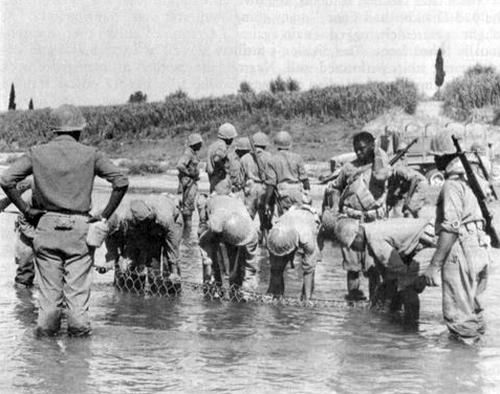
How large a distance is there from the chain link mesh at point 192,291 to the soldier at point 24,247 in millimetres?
1028

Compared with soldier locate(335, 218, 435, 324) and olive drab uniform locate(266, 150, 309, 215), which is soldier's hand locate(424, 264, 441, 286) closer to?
soldier locate(335, 218, 435, 324)

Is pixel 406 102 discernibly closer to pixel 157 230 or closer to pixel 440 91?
pixel 440 91

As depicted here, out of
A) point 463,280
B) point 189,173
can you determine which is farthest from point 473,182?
point 189,173

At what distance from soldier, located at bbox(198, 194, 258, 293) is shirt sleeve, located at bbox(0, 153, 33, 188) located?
2.45 meters

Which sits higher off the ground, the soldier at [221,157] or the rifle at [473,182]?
the soldier at [221,157]

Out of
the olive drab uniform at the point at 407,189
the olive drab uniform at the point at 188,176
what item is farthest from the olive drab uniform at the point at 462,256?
the olive drab uniform at the point at 188,176

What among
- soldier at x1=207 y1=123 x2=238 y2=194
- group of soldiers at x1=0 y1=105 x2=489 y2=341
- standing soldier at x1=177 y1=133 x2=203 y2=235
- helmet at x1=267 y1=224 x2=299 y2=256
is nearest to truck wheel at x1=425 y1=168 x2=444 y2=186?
standing soldier at x1=177 y1=133 x2=203 y2=235

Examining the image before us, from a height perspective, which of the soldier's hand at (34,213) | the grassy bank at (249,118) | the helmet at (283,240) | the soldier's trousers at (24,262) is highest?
the grassy bank at (249,118)

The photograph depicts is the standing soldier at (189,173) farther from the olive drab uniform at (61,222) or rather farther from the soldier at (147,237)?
the olive drab uniform at (61,222)

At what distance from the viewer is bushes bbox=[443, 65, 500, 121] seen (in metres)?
38.4

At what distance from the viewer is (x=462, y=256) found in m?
7.95

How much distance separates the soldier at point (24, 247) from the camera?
9.70 m

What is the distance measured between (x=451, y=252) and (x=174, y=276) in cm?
346

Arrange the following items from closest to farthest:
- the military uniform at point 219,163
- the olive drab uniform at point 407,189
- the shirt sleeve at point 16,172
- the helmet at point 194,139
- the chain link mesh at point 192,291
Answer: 1. the shirt sleeve at point 16,172
2. the chain link mesh at point 192,291
3. the olive drab uniform at point 407,189
4. the military uniform at point 219,163
5. the helmet at point 194,139
